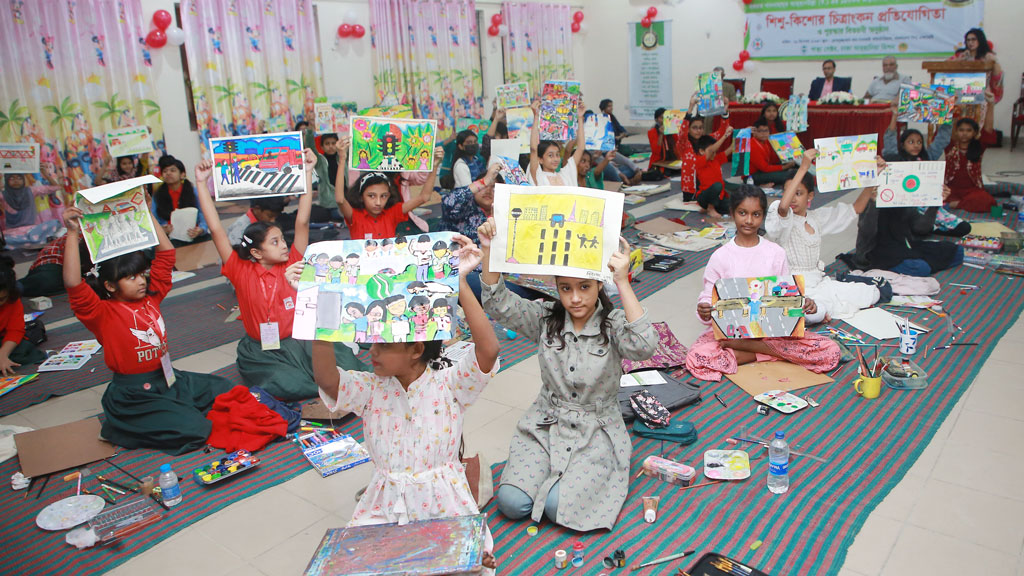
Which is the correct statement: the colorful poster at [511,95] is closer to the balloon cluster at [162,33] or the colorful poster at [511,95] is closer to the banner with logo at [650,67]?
the balloon cluster at [162,33]

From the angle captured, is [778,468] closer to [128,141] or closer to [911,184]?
[911,184]

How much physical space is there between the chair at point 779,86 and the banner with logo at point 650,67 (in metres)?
2.71

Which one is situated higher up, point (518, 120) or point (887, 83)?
point (887, 83)

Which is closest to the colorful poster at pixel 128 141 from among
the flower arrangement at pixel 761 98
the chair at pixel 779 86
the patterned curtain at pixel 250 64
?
the patterned curtain at pixel 250 64

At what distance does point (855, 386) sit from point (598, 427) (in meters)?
1.84

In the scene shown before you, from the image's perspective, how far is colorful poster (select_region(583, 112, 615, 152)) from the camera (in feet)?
27.1

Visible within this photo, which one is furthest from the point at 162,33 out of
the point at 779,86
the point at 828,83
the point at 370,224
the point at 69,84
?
the point at 828,83

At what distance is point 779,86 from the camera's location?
13.3 m

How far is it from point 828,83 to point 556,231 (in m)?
12.0

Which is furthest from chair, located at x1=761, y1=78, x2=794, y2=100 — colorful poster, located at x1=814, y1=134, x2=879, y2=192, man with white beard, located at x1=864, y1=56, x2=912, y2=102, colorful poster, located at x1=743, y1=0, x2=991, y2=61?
colorful poster, located at x1=814, y1=134, x2=879, y2=192

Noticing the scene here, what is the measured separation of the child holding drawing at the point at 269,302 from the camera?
418cm

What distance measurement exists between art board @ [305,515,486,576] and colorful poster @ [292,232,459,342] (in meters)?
0.64

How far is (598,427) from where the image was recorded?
3.14 metres

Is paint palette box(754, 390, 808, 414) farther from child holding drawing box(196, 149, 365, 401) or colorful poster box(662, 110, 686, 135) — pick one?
colorful poster box(662, 110, 686, 135)
